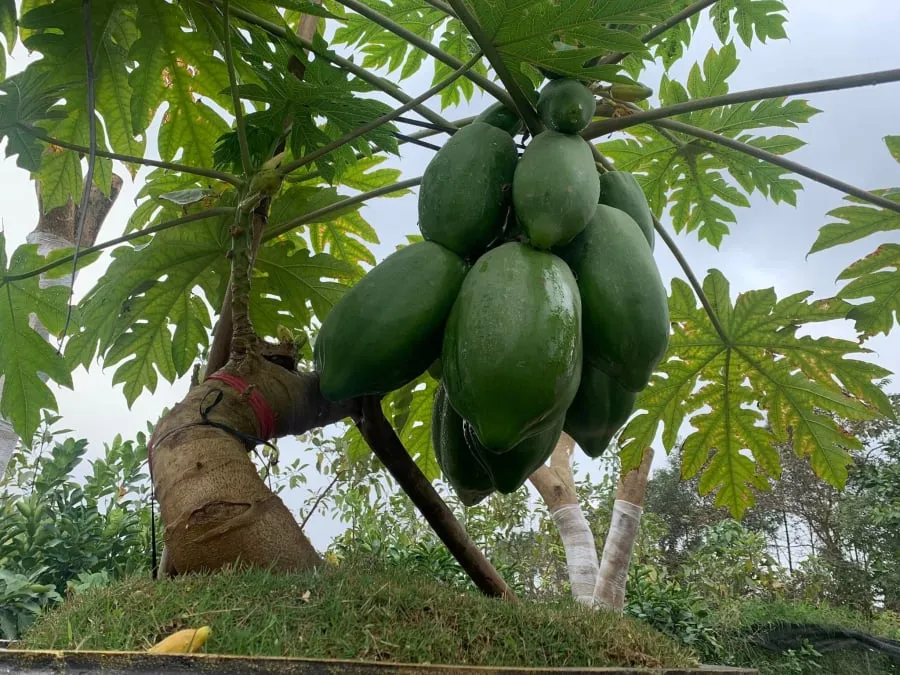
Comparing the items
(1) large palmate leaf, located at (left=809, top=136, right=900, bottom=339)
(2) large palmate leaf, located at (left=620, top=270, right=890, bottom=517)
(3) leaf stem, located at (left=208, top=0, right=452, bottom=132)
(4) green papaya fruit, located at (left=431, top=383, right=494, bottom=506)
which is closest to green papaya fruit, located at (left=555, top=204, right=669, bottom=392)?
(4) green papaya fruit, located at (left=431, top=383, right=494, bottom=506)

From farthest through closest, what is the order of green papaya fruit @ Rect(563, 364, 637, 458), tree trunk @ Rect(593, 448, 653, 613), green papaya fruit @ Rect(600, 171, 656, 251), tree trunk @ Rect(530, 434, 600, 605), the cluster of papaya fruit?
tree trunk @ Rect(530, 434, 600, 605) → tree trunk @ Rect(593, 448, 653, 613) → green papaya fruit @ Rect(600, 171, 656, 251) → green papaya fruit @ Rect(563, 364, 637, 458) → the cluster of papaya fruit

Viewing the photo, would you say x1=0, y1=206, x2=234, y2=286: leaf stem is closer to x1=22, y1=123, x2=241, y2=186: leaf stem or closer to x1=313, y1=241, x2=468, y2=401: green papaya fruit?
x1=22, y1=123, x2=241, y2=186: leaf stem

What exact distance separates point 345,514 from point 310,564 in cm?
371

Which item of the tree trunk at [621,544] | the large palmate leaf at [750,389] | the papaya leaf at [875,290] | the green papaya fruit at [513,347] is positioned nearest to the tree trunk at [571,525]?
the tree trunk at [621,544]

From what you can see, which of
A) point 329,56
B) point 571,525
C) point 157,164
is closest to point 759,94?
point 329,56

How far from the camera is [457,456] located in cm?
111

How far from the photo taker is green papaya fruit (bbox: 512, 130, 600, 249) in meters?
0.90

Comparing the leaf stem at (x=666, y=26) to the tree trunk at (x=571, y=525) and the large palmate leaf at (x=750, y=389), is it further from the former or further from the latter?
the tree trunk at (x=571, y=525)

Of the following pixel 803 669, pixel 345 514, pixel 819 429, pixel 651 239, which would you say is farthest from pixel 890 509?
pixel 651 239

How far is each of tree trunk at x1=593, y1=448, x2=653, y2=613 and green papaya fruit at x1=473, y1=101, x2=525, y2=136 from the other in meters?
2.12

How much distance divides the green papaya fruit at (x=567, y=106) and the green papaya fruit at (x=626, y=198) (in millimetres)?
145

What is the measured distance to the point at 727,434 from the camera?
192 cm

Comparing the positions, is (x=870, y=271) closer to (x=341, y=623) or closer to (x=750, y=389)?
(x=750, y=389)

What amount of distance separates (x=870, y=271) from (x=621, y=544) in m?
1.63
